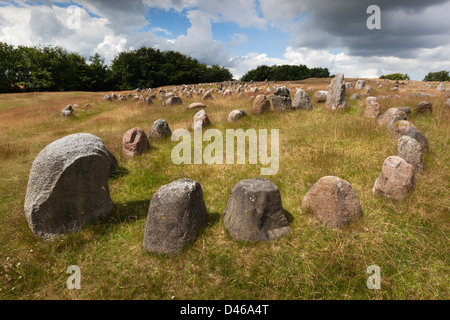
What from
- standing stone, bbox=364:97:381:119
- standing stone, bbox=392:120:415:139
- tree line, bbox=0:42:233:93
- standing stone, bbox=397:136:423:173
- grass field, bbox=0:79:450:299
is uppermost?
tree line, bbox=0:42:233:93

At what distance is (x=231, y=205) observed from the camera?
390 cm

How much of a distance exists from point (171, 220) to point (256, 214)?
1.39 meters

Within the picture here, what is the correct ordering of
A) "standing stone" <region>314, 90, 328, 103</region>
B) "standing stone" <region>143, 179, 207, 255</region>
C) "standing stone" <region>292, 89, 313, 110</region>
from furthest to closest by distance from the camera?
1. "standing stone" <region>314, 90, 328, 103</region>
2. "standing stone" <region>292, 89, 313, 110</region>
3. "standing stone" <region>143, 179, 207, 255</region>

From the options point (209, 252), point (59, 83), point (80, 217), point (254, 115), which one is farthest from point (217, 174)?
point (59, 83)

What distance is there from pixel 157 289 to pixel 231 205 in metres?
1.69

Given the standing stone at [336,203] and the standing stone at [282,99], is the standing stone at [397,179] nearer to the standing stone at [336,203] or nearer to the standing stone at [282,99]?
the standing stone at [336,203]

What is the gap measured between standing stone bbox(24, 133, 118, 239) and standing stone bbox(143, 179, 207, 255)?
1.47m

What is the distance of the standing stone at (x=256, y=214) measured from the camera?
3641 mm

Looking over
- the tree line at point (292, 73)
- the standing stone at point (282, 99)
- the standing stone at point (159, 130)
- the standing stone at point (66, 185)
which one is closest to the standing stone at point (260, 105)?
the standing stone at point (282, 99)

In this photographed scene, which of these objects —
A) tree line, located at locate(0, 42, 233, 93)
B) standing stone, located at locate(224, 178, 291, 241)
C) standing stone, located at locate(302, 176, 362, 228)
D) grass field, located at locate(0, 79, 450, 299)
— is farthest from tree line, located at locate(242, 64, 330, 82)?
standing stone, located at locate(224, 178, 291, 241)

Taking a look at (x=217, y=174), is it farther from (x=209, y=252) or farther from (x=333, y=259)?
(x=333, y=259)

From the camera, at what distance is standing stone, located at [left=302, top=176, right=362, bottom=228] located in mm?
3834

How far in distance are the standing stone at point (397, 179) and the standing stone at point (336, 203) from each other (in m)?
0.99

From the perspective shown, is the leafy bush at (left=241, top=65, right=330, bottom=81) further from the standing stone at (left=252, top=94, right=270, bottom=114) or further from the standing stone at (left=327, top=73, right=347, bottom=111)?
the standing stone at (left=252, top=94, right=270, bottom=114)
